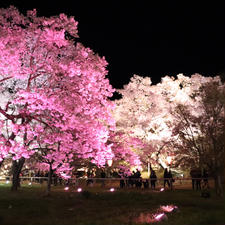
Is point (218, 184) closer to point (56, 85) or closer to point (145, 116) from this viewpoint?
point (56, 85)

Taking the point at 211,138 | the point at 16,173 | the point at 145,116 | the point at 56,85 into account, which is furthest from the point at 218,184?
the point at 145,116

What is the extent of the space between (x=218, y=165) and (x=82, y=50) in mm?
10719

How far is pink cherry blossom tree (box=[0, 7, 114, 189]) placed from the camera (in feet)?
51.4

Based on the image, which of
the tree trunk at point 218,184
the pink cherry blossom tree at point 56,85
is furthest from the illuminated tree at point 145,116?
the tree trunk at point 218,184

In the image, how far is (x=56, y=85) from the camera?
57.2 ft

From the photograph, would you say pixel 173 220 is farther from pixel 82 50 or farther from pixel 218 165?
pixel 82 50

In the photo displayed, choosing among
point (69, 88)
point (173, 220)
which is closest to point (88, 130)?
point (69, 88)

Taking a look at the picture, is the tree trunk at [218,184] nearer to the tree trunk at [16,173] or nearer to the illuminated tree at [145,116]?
the illuminated tree at [145,116]

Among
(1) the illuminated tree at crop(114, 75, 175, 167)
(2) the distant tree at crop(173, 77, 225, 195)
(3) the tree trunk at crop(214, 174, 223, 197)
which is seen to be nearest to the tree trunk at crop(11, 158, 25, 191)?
(1) the illuminated tree at crop(114, 75, 175, 167)

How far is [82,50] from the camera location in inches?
725

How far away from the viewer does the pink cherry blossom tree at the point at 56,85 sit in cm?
1568

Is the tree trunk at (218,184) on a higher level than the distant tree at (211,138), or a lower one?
lower

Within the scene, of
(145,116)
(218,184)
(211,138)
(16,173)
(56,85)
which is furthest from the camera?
(145,116)

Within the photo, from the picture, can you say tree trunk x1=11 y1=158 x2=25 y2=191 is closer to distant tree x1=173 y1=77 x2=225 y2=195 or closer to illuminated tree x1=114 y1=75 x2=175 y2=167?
illuminated tree x1=114 y1=75 x2=175 y2=167
